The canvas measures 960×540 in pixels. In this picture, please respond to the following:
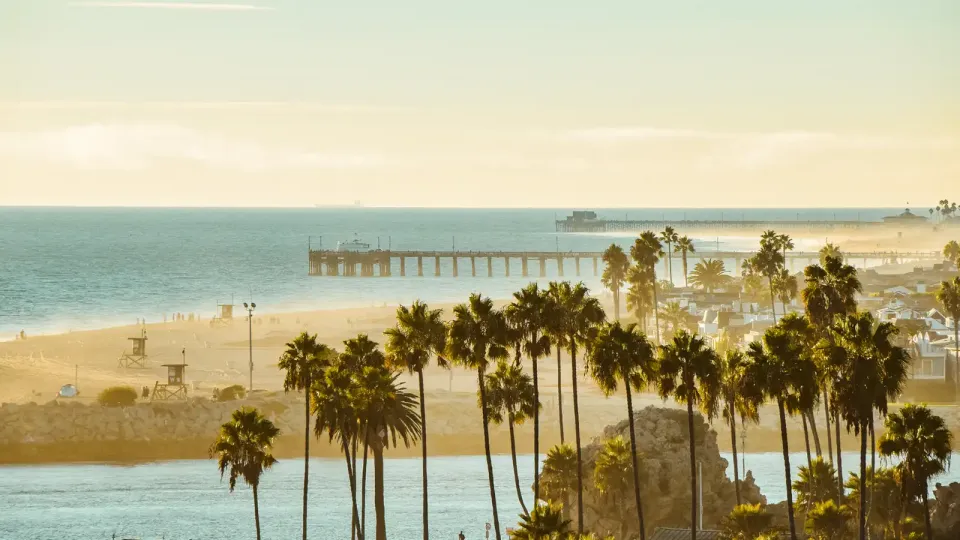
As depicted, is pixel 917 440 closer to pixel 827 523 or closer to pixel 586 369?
pixel 827 523

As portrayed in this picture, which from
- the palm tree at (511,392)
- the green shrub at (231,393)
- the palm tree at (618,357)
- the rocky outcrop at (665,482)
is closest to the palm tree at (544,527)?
the palm tree at (618,357)

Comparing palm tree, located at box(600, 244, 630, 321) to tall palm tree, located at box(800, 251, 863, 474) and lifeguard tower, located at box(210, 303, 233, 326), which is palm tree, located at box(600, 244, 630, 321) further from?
tall palm tree, located at box(800, 251, 863, 474)

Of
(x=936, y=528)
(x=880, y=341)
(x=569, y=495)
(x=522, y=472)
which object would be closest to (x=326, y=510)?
(x=522, y=472)

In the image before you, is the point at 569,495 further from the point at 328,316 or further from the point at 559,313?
the point at 328,316

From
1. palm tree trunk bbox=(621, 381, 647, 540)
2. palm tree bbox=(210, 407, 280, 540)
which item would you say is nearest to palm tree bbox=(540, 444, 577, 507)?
palm tree trunk bbox=(621, 381, 647, 540)

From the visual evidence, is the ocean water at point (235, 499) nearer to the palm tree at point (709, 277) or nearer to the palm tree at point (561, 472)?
the palm tree at point (561, 472)

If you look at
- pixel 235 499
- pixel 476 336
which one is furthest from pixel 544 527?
pixel 235 499
